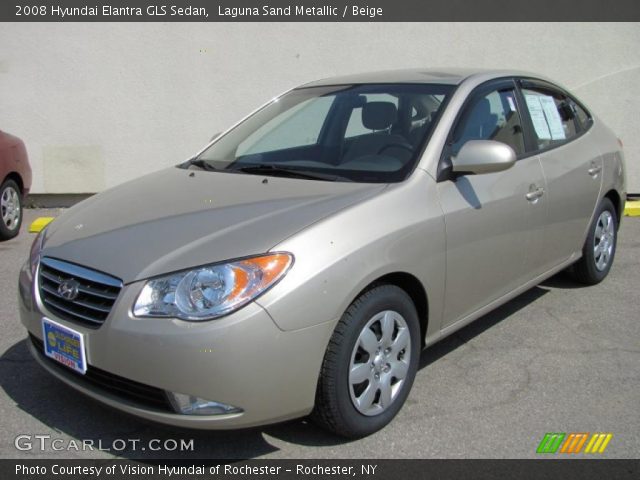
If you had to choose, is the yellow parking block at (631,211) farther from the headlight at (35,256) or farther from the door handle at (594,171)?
the headlight at (35,256)

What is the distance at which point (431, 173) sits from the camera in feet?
10.4

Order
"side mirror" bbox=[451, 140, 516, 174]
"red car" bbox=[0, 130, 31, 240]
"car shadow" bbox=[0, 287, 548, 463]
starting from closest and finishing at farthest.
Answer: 1. "car shadow" bbox=[0, 287, 548, 463]
2. "side mirror" bbox=[451, 140, 516, 174]
3. "red car" bbox=[0, 130, 31, 240]

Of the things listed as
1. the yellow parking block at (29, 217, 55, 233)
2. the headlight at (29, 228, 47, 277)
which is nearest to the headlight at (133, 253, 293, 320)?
the headlight at (29, 228, 47, 277)

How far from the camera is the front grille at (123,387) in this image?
8.16 ft

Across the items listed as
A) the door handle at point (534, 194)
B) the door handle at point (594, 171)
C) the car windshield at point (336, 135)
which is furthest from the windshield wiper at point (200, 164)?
the door handle at point (594, 171)

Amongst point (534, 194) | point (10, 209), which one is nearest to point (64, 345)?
point (534, 194)

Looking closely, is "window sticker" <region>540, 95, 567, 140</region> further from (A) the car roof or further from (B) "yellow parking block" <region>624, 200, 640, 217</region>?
(B) "yellow parking block" <region>624, 200, 640, 217</region>

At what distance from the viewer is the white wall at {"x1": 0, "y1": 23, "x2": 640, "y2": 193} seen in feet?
25.8

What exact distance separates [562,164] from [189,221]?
253cm

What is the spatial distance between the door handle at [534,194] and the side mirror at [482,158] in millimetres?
606

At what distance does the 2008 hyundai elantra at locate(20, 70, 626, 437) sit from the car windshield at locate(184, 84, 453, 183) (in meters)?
0.01

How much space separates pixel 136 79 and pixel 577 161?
5539mm

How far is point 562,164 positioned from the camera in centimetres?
416
